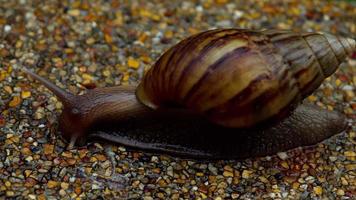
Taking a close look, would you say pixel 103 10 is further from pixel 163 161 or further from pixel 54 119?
pixel 163 161

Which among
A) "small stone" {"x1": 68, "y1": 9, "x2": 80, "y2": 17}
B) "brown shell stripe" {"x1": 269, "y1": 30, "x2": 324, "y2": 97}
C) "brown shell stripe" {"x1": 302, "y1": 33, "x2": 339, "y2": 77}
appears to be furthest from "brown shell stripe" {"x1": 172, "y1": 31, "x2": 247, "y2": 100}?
"small stone" {"x1": 68, "y1": 9, "x2": 80, "y2": 17}

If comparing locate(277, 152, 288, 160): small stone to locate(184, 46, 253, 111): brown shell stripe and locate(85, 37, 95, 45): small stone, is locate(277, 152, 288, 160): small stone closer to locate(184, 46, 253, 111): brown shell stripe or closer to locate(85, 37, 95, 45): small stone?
locate(184, 46, 253, 111): brown shell stripe

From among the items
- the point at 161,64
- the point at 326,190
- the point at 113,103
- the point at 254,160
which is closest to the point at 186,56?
the point at 161,64

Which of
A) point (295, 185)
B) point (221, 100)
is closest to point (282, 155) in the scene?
point (295, 185)

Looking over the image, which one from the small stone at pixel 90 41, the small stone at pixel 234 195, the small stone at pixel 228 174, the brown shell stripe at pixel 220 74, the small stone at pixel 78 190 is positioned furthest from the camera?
the small stone at pixel 90 41

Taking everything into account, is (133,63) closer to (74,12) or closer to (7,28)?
(74,12)

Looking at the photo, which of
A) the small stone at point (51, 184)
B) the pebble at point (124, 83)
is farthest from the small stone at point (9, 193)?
the small stone at point (51, 184)

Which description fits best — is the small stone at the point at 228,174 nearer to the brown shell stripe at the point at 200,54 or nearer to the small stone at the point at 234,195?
the small stone at the point at 234,195

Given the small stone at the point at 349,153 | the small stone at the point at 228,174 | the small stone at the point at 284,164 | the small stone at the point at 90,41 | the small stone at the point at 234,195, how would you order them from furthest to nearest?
1. the small stone at the point at 90,41
2. the small stone at the point at 349,153
3. the small stone at the point at 284,164
4. the small stone at the point at 228,174
5. the small stone at the point at 234,195
